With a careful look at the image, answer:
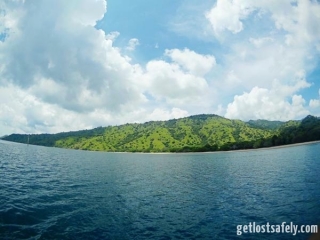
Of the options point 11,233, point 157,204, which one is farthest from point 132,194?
point 11,233

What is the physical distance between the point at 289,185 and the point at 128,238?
1483 inches

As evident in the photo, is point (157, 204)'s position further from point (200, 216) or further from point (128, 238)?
point (128, 238)

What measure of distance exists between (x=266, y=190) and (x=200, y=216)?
2031cm

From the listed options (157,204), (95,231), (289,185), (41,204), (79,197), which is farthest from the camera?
(289,185)

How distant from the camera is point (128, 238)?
2284 cm

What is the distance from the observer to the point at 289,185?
153 feet

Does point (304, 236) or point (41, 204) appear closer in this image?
point (304, 236)

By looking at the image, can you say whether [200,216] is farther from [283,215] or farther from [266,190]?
[266,190]

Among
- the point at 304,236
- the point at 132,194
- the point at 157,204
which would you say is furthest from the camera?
the point at 132,194

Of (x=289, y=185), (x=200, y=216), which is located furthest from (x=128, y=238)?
(x=289, y=185)

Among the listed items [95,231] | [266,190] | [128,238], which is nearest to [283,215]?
[266,190]

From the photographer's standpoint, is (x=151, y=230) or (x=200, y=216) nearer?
(x=151, y=230)

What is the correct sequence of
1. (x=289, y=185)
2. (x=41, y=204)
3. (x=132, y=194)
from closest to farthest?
(x=41, y=204)
(x=132, y=194)
(x=289, y=185)

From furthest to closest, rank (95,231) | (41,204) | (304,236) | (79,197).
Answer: (79,197)
(41,204)
(95,231)
(304,236)
